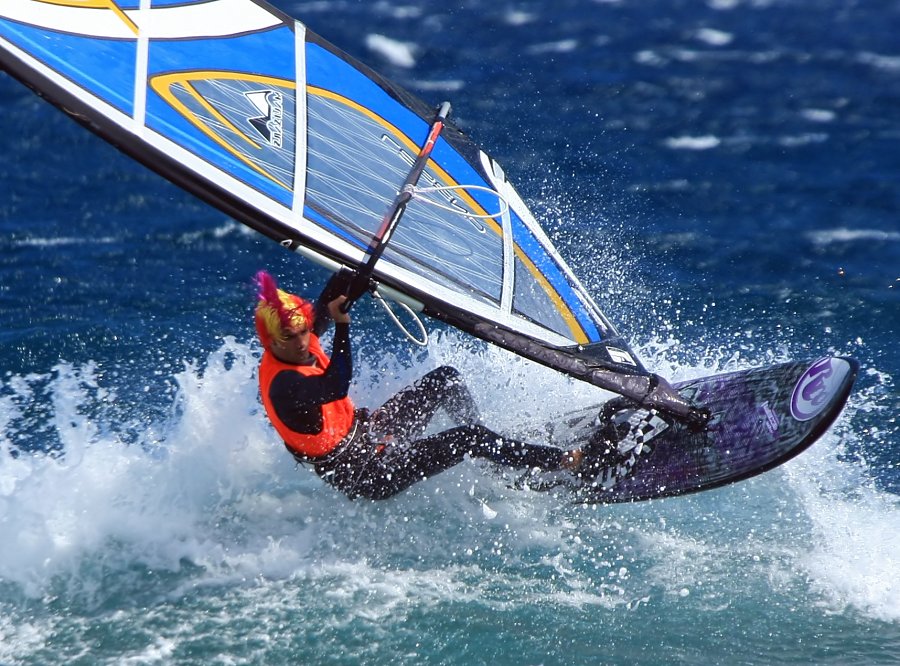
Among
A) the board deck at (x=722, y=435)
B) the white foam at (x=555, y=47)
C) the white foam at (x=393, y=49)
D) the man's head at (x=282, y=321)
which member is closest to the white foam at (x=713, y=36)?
the white foam at (x=555, y=47)

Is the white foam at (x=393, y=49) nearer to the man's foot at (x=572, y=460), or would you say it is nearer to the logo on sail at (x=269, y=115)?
the logo on sail at (x=269, y=115)

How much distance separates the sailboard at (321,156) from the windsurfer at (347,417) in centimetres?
31

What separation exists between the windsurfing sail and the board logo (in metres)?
0.57

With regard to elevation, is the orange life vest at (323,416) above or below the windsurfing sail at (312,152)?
below

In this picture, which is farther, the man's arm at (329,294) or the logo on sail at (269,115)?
the logo on sail at (269,115)

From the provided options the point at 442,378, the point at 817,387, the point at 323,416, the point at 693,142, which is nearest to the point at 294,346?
the point at 323,416

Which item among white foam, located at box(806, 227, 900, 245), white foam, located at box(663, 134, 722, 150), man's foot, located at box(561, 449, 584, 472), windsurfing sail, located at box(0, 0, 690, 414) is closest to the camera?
windsurfing sail, located at box(0, 0, 690, 414)

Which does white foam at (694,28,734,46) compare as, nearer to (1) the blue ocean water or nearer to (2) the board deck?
(1) the blue ocean water

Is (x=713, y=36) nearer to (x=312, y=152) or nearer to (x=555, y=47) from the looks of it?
(x=555, y=47)

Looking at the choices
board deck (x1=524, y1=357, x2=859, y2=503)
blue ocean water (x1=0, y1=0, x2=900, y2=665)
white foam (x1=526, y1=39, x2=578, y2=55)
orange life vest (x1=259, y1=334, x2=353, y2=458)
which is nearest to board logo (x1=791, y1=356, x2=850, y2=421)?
board deck (x1=524, y1=357, x2=859, y2=503)

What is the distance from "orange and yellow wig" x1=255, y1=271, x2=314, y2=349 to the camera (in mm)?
4453

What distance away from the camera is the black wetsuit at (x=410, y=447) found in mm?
5180

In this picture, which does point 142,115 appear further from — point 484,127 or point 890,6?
point 890,6

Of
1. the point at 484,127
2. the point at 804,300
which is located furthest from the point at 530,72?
the point at 804,300
